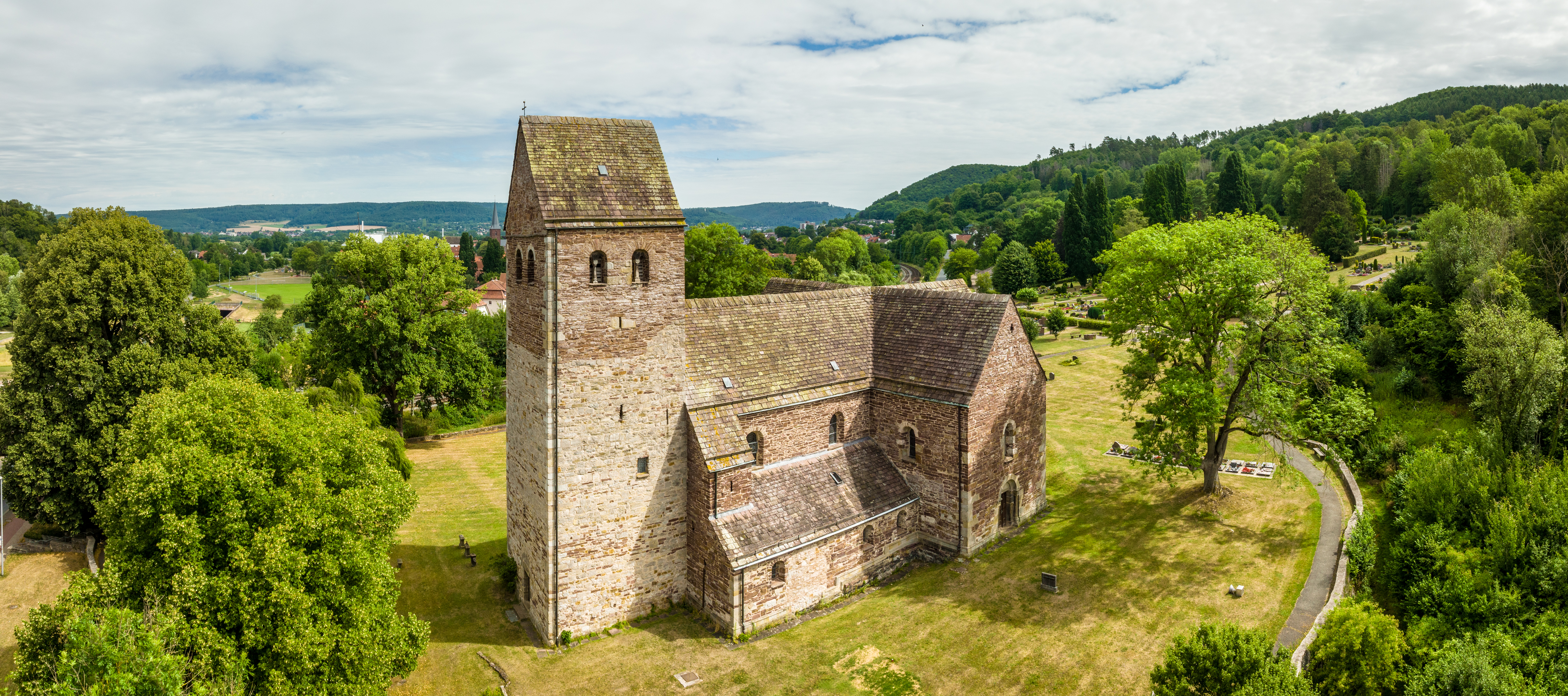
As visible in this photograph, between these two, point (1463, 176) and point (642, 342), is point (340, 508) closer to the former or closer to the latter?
point (642, 342)

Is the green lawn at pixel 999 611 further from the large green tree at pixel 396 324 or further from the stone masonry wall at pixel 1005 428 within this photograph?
the large green tree at pixel 396 324

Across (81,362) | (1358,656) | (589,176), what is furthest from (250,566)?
(1358,656)

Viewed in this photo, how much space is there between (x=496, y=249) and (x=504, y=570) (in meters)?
142

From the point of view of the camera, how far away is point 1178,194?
10750 centimetres

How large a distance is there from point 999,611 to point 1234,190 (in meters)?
103

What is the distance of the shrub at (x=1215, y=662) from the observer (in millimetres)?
17344

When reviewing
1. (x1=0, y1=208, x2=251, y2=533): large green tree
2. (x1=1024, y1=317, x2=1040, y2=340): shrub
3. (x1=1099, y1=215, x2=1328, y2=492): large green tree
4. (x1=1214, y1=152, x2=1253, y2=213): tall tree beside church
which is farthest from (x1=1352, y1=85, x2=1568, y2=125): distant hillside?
(x1=0, y1=208, x2=251, y2=533): large green tree

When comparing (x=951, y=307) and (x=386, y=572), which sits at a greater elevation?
(x=951, y=307)

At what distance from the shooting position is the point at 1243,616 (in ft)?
81.6

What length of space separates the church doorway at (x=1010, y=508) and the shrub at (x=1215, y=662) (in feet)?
42.9

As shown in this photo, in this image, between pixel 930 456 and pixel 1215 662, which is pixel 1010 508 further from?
pixel 1215 662

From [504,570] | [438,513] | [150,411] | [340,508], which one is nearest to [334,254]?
[438,513]

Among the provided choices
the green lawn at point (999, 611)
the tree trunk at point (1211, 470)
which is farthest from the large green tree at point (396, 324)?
the tree trunk at point (1211, 470)

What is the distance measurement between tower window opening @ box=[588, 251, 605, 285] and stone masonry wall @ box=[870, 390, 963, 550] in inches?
506
